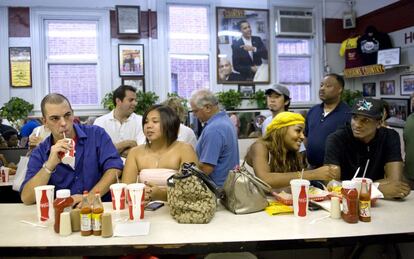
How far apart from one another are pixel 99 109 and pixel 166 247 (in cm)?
543

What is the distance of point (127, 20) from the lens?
6523 millimetres

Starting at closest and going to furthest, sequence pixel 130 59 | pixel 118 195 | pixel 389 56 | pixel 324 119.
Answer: pixel 118 195, pixel 324 119, pixel 389 56, pixel 130 59

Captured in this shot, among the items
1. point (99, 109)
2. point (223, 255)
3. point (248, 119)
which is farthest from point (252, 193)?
point (99, 109)

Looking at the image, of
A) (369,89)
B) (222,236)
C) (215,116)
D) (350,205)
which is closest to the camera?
(222,236)

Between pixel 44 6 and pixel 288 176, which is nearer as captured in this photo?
pixel 288 176

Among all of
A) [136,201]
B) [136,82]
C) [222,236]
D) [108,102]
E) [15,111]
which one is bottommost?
[222,236]

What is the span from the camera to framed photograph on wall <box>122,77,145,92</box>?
662 centimetres

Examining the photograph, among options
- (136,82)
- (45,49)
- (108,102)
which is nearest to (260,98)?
(136,82)

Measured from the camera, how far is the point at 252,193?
6.24ft

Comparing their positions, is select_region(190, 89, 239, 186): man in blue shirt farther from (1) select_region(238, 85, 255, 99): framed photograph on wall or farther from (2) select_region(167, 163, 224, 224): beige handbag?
(1) select_region(238, 85, 255, 99): framed photograph on wall

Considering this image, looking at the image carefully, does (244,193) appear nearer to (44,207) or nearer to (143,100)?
(44,207)

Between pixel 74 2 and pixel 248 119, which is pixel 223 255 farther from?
pixel 74 2

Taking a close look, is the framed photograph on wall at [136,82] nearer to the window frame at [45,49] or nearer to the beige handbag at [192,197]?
the window frame at [45,49]

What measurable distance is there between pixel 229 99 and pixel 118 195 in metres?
4.82
